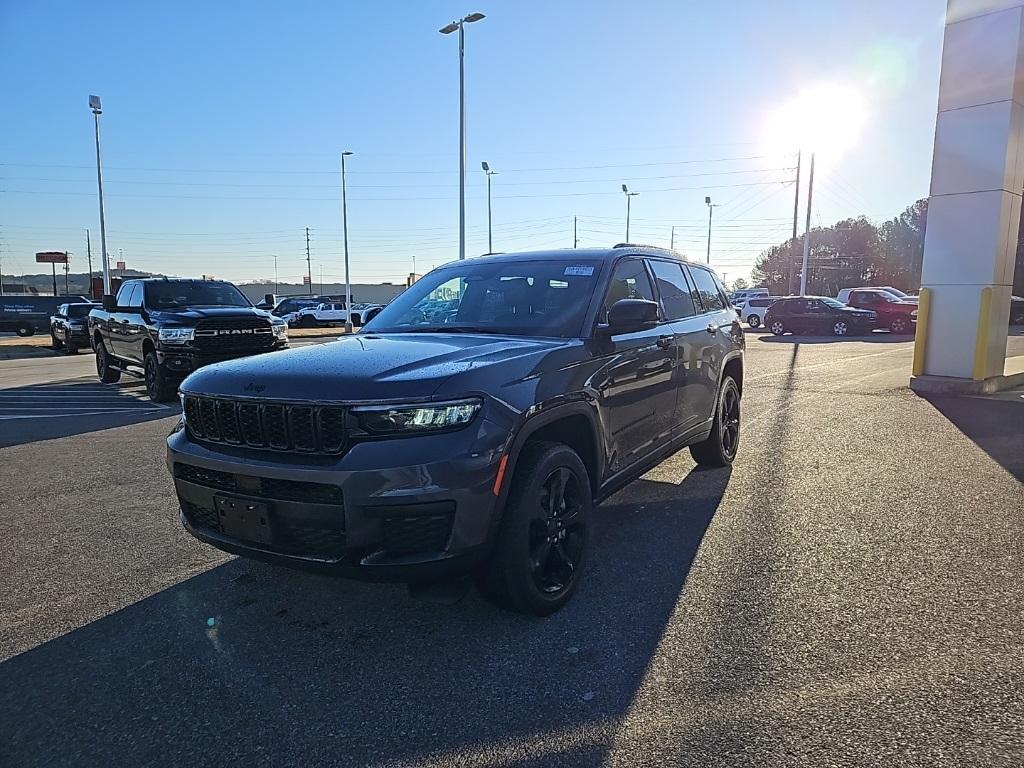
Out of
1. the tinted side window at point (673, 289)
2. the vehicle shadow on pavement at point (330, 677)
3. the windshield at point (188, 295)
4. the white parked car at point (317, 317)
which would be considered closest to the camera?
the vehicle shadow on pavement at point (330, 677)

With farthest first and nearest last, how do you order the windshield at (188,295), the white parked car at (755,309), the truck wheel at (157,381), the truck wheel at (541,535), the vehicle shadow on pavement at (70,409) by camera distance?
1. the white parked car at (755,309)
2. the windshield at (188,295)
3. the truck wheel at (157,381)
4. the vehicle shadow on pavement at (70,409)
5. the truck wheel at (541,535)

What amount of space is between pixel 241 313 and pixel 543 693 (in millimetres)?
9159

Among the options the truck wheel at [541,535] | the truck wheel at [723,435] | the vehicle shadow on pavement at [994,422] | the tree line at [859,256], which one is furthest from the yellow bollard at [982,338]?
the tree line at [859,256]

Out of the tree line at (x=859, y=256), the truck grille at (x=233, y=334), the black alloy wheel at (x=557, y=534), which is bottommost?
the black alloy wheel at (x=557, y=534)

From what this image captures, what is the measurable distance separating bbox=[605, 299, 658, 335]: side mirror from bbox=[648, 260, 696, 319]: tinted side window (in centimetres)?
103

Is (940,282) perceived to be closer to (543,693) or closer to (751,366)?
(751,366)

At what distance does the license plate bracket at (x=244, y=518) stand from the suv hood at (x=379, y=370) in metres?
0.46

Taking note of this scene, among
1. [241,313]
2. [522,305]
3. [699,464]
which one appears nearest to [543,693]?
[522,305]

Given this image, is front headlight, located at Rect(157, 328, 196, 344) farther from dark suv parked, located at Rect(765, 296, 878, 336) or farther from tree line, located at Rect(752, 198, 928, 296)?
tree line, located at Rect(752, 198, 928, 296)

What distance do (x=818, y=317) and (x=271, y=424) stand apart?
2536 cm

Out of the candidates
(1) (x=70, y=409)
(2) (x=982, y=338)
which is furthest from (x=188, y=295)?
(2) (x=982, y=338)

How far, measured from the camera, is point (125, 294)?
453 inches

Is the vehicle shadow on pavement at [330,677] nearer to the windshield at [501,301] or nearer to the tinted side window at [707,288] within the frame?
the windshield at [501,301]

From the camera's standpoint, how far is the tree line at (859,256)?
2990 inches
